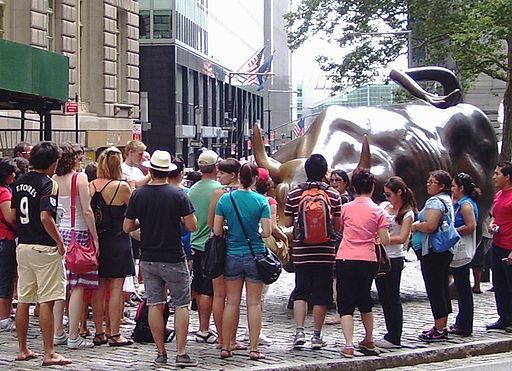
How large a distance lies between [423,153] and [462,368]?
555cm

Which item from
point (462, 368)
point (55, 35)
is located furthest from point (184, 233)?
point (55, 35)

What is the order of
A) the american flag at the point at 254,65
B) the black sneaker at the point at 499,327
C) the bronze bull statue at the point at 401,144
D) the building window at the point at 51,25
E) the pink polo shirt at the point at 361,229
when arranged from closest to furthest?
the pink polo shirt at the point at 361,229 < the black sneaker at the point at 499,327 < the bronze bull statue at the point at 401,144 < the building window at the point at 51,25 < the american flag at the point at 254,65

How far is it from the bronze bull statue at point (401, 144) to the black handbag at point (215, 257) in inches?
112

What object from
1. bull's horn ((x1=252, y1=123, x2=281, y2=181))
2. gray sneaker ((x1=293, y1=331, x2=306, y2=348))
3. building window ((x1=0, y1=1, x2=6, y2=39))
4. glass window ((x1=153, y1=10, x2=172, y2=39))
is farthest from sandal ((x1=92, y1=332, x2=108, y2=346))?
glass window ((x1=153, y1=10, x2=172, y2=39))

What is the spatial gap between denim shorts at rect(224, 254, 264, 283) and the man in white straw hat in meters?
0.53

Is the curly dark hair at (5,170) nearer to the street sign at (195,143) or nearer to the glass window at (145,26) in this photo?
the street sign at (195,143)

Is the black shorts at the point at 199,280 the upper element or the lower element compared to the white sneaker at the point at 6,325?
upper

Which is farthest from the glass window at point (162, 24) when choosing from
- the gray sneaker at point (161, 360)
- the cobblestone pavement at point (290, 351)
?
the gray sneaker at point (161, 360)

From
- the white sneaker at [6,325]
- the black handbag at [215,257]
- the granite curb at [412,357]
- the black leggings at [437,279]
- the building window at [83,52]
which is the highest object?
the building window at [83,52]

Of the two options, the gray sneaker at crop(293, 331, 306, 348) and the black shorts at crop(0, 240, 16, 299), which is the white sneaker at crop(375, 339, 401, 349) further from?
the black shorts at crop(0, 240, 16, 299)

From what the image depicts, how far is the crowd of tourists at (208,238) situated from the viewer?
392 inches

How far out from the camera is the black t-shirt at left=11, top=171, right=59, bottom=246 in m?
9.90

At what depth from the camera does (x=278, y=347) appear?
439 inches

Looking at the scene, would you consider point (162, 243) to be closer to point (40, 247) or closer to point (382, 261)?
point (40, 247)
